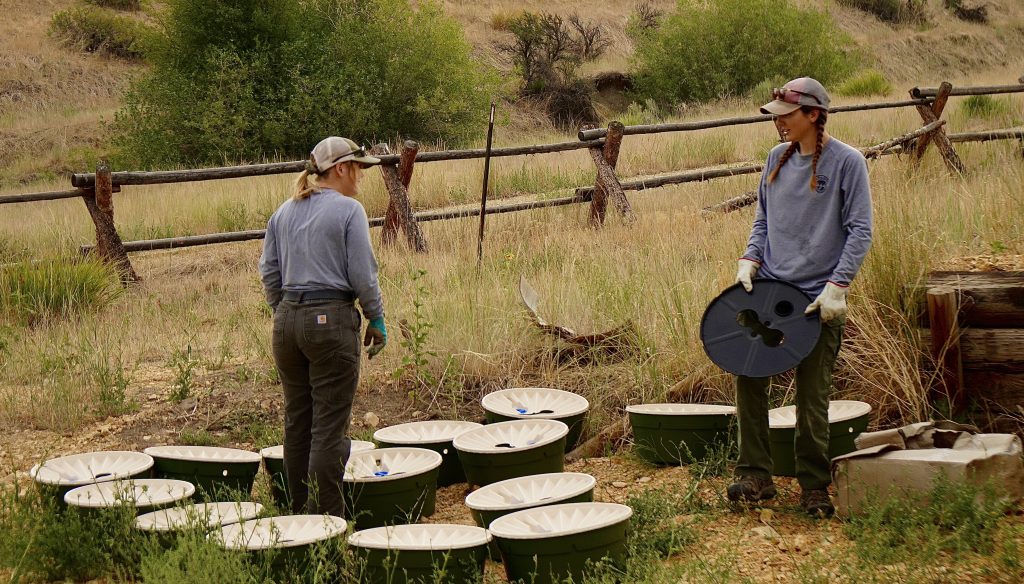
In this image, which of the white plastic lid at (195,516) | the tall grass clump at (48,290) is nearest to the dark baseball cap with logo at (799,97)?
the white plastic lid at (195,516)

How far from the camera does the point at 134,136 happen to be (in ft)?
78.9

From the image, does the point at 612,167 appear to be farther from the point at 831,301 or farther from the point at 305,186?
→ the point at 831,301

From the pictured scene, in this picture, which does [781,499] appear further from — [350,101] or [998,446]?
[350,101]

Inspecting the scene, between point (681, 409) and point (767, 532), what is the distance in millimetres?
1249

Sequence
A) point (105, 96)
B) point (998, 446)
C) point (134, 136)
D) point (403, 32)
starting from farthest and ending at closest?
1. point (105, 96)
2. point (403, 32)
3. point (134, 136)
4. point (998, 446)

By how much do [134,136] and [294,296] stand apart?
71.0 ft

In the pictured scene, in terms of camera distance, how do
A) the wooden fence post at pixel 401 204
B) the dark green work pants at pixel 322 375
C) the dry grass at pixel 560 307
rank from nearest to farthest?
1. the dark green work pants at pixel 322 375
2. the dry grass at pixel 560 307
3. the wooden fence post at pixel 401 204

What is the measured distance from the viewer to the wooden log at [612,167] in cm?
1180

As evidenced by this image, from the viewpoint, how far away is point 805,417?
4.31 meters

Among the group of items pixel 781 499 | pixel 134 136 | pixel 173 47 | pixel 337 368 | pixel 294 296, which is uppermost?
pixel 173 47

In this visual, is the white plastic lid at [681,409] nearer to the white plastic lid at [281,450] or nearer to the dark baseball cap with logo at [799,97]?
the white plastic lid at [281,450]

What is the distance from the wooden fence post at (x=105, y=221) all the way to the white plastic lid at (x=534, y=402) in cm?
587

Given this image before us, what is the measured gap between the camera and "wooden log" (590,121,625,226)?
11.8 m

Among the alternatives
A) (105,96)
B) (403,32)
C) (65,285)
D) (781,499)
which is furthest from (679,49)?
(781,499)
